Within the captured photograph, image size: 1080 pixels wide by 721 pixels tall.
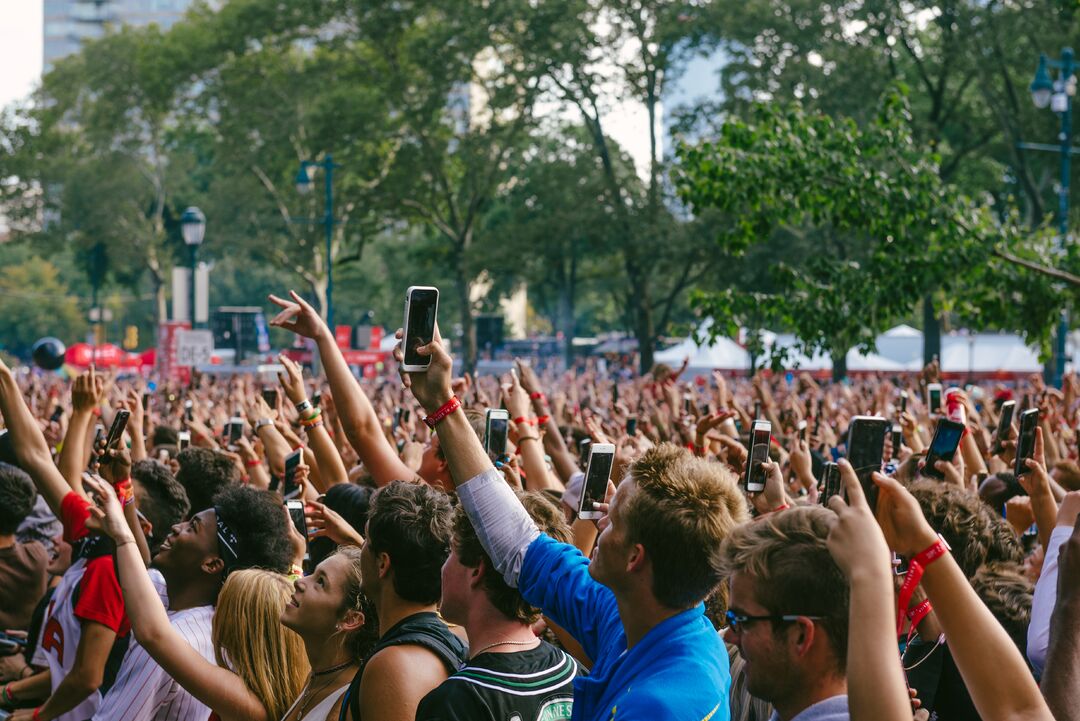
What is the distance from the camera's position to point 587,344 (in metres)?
75.4

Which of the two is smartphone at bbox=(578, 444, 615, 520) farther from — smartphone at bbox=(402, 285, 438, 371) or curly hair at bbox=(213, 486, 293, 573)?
curly hair at bbox=(213, 486, 293, 573)

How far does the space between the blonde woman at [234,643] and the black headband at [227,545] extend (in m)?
0.56

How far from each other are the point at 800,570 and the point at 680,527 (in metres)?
0.50

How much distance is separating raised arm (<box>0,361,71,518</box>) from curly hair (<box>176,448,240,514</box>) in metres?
0.85

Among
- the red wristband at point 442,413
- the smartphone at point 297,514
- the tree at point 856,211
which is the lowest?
the smartphone at point 297,514

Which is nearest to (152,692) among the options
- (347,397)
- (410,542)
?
(347,397)

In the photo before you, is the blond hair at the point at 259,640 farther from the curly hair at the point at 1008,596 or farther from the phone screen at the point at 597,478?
the curly hair at the point at 1008,596

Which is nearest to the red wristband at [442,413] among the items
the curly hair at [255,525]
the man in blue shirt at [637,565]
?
the man in blue shirt at [637,565]

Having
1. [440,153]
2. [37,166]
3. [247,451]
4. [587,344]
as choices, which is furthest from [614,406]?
[587,344]

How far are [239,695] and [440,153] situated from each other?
110 feet

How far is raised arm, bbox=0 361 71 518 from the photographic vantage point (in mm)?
5164

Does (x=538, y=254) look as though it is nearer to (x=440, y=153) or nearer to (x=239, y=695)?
(x=440, y=153)

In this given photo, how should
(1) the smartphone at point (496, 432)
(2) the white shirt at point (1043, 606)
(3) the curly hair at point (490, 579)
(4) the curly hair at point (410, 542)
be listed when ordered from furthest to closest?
(1) the smartphone at point (496, 432) → (2) the white shirt at point (1043, 606) → (4) the curly hair at point (410, 542) → (3) the curly hair at point (490, 579)

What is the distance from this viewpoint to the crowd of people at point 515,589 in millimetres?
2506
